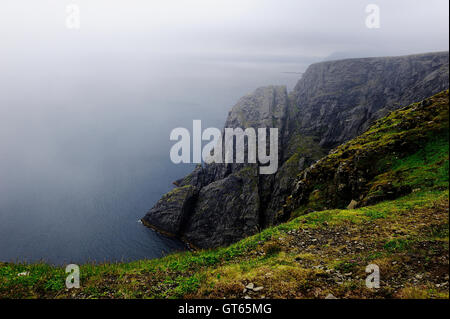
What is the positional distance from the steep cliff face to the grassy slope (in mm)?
82775

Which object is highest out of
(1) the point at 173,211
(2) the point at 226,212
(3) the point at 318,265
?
(3) the point at 318,265

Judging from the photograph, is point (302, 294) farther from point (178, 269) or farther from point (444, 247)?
point (178, 269)

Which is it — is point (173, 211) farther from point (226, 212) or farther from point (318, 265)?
point (318, 265)

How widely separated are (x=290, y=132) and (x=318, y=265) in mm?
169317

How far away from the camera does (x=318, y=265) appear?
13.0 m

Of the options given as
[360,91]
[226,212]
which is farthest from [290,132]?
[226,212]

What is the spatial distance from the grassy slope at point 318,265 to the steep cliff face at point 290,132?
3259 inches

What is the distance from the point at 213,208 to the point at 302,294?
120391 mm

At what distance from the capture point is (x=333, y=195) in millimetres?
30391

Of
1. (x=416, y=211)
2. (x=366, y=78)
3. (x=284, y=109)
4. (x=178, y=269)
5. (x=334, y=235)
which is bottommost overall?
(x=178, y=269)

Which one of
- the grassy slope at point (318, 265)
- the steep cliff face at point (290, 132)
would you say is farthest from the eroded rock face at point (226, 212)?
the grassy slope at point (318, 265)

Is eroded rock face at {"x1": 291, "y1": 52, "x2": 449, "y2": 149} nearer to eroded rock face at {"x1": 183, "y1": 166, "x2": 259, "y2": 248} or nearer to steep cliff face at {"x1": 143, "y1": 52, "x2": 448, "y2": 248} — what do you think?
steep cliff face at {"x1": 143, "y1": 52, "x2": 448, "y2": 248}

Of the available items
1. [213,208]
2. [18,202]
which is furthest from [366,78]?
[18,202]

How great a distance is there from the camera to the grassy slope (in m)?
10.4
